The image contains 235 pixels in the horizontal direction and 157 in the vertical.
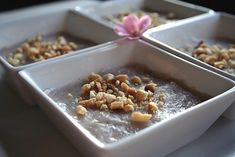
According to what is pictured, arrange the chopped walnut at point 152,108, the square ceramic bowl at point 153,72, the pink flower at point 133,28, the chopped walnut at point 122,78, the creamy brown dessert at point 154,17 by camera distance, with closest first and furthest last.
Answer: the square ceramic bowl at point 153,72
the chopped walnut at point 152,108
the chopped walnut at point 122,78
the pink flower at point 133,28
the creamy brown dessert at point 154,17

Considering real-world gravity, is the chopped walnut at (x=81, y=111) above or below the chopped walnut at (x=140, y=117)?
below

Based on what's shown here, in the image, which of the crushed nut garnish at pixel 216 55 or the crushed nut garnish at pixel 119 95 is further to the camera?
the crushed nut garnish at pixel 216 55

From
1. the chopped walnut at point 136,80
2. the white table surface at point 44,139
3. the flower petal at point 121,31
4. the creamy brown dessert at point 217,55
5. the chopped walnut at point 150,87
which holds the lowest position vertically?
the white table surface at point 44,139

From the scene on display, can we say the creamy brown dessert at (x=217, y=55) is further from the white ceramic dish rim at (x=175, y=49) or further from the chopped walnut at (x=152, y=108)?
the chopped walnut at (x=152, y=108)

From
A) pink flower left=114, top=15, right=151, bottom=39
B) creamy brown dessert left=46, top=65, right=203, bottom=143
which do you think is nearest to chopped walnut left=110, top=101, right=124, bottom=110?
creamy brown dessert left=46, top=65, right=203, bottom=143

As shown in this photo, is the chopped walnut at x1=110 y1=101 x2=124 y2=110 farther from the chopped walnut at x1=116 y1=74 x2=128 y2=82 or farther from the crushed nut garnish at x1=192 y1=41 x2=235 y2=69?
the crushed nut garnish at x1=192 y1=41 x2=235 y2=69

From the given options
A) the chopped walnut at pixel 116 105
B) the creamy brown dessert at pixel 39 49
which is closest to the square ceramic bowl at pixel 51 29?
the creamy brown dessert at pixel 39 49

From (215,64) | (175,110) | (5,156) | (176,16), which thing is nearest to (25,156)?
(5,156)
